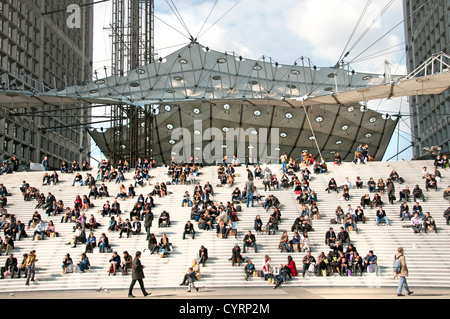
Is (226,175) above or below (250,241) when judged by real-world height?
above

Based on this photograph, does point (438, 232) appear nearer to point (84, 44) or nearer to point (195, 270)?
point (195, 270)

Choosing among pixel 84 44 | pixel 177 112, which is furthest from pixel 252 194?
pixel 84 44

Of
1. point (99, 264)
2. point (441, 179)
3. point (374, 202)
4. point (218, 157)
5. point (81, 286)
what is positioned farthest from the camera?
point (218, 157)

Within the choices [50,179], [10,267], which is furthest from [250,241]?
[50,179]

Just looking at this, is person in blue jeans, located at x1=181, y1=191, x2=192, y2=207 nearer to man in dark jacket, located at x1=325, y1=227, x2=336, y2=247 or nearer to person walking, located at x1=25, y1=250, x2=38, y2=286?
man in dark jacket, located at x1=325, y1=227, x2=336, y2=247

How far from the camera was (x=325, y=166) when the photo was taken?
30.5 metres

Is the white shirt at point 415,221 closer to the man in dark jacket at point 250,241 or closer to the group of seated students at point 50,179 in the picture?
the man in dark jacket at point 250,241

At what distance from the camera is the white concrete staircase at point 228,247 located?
60.2 feet

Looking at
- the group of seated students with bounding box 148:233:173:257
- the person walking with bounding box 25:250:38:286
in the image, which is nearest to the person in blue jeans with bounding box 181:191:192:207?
the group of seated students with bounding box 148:233:173:257

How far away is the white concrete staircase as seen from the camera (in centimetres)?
1834

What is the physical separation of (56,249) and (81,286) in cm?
359

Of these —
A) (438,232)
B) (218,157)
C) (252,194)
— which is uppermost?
(218,157)

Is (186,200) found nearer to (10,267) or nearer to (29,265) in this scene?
(29,265)

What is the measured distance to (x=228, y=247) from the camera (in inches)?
835
